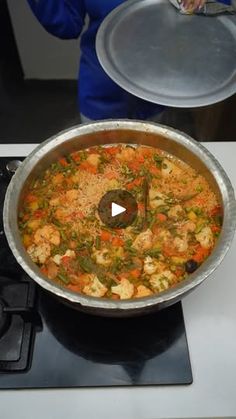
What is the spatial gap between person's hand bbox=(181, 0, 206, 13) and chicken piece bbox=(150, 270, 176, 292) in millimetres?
777

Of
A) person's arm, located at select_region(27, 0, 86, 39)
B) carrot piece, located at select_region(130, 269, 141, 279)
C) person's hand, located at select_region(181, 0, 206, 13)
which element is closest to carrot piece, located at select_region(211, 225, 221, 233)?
carrot piece, located at select_region(130, 269, 141, 279)

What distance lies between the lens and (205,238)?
3.21 ft

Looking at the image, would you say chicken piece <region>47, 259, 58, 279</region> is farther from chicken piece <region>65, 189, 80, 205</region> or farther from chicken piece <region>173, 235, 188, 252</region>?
chicken piece <region>173, 235, 188, 252</region>

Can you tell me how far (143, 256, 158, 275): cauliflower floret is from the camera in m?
0.94

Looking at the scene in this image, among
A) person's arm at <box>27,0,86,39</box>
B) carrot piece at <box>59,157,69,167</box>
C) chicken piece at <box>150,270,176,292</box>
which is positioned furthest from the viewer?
person's arm at <box>27,0,86,39</box>

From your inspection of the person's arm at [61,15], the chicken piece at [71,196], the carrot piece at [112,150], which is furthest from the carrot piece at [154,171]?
the person's arm at [61,15]

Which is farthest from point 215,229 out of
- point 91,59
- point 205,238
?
point 91,59

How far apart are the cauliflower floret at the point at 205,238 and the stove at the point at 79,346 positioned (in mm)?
156

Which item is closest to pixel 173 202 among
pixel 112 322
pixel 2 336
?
pixel 112 322

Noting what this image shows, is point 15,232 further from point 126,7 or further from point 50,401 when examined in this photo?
point 126,7

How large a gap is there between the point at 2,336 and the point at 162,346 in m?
0.35

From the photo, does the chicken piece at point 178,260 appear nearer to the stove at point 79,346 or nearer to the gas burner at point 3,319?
the stove at point 79,346
